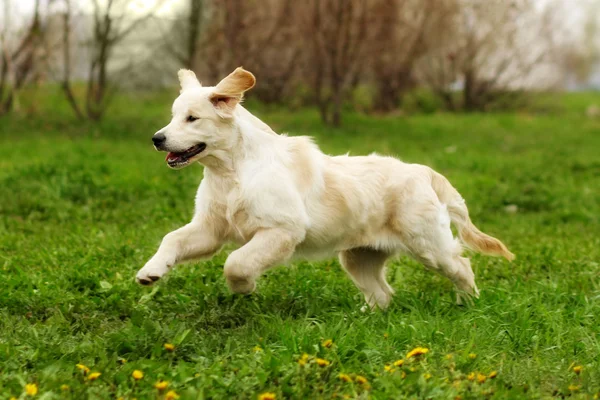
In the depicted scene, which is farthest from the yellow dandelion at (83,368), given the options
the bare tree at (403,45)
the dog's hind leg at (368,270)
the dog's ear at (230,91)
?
the bare tree at (403,45)

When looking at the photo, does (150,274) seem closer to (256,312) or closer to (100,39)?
(256,312)

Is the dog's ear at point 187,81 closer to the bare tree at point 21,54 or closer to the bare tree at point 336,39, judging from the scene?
the bare tree at point 21,54

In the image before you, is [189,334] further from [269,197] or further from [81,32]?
[81,32]

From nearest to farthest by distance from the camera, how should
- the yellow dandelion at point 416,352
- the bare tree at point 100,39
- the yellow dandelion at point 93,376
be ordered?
the yellow dandelion at point 93,376
the yellow dandelion at point 416,352
the bare tree at point 100,39

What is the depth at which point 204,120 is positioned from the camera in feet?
13.9

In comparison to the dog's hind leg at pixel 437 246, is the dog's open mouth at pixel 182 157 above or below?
above

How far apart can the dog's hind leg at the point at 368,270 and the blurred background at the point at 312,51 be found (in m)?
8.93

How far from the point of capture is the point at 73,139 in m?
11.6

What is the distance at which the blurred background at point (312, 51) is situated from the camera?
13.2m

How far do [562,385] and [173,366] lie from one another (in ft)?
5.57

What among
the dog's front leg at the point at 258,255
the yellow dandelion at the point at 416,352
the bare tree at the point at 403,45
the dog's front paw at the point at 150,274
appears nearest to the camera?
the yellow dandelion at the point at 416,352

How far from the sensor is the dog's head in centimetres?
418

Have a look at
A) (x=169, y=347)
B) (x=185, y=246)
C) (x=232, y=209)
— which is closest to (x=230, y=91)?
(x=232, y=209)

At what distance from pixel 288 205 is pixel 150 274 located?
783 millimetres
